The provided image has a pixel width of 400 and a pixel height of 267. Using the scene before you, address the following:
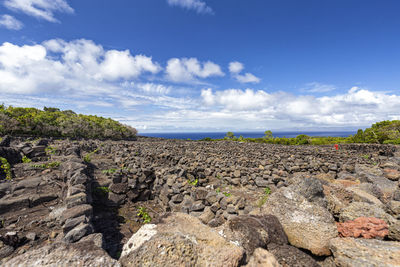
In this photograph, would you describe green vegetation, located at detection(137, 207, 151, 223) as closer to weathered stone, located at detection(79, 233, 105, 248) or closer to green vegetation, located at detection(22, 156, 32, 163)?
weathered stone, located at detection(79, 233, 105, 248)

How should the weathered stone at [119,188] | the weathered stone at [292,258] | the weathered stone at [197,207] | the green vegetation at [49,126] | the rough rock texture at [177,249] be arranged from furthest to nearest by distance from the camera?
the green vegetation at [49,126] < the weathered stone at [119,188] < the weathered stone at [197,207] < the weathered stone at [292,258] < the rough rock texture at [177,249]

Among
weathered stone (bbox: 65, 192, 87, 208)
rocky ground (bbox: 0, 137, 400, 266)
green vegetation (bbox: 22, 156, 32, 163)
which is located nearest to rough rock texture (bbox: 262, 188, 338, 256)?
rocky ground (bbox: 0, 137, 400, 266)

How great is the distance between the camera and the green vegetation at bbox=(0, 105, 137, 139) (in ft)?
83.0

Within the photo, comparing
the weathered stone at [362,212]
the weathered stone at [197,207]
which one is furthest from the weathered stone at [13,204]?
the weathered stone at [362,212]

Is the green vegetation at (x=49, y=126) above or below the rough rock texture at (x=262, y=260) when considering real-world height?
above

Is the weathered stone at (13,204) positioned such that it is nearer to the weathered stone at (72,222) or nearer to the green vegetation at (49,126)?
the weathered stone at (72,222)

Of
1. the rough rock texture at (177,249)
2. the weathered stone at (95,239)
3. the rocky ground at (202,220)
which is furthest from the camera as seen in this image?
the weathered stone at (95,239)

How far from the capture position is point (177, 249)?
3.08 m

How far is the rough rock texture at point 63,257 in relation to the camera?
271cm

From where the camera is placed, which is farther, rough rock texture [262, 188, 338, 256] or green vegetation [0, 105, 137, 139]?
green vegetation [0, 105, 137, 139]

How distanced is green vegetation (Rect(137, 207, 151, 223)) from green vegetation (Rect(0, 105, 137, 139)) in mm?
28735

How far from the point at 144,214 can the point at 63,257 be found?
247 inches

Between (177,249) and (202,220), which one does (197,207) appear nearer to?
(202,220)

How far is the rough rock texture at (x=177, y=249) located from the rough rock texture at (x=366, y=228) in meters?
2.79
